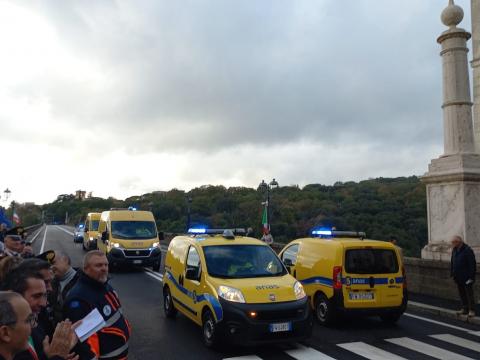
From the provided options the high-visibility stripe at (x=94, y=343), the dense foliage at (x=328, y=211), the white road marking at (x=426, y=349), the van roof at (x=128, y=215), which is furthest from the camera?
the dense foliage at (x=328, y=211)

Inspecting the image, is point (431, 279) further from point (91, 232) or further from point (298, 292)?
point (91, 232)

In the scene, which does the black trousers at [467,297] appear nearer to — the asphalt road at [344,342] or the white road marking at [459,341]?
the asphalt road at [344,342]

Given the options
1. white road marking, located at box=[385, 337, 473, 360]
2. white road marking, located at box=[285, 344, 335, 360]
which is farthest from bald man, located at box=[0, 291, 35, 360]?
white road marking, located at box=[385, 337, 473, 360]

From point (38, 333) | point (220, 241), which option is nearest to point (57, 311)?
point (38, 333)

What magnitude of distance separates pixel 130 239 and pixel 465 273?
12507 millimetres

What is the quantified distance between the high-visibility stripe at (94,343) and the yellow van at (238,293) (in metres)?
3.33

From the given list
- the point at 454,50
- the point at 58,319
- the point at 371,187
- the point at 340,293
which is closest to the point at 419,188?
the point at 371,187

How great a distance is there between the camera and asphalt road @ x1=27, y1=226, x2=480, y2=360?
23.5ft

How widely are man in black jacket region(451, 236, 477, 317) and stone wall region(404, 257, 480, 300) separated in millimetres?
1373

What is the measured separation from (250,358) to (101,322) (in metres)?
3.63

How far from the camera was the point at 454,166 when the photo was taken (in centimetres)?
1259

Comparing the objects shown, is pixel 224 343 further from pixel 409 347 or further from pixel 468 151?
pixel 468 151

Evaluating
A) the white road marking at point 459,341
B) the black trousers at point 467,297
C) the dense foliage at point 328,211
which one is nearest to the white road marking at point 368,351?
the white road marking at point 459,341

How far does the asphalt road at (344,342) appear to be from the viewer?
7.15m
